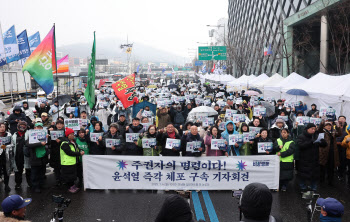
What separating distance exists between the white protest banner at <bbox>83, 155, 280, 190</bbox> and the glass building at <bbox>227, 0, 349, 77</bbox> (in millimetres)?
17848

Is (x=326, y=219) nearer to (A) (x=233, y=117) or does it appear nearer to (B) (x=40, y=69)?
(A) (x=233, y=117)

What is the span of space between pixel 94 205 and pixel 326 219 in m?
4.71

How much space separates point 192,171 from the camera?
7.19 meters

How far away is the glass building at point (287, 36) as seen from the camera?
25.0m

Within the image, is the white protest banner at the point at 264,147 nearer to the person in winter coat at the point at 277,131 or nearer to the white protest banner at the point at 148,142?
the person in winter coat at the point at 277,131

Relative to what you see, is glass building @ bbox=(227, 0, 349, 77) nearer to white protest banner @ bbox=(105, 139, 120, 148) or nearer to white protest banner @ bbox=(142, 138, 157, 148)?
white protest banner @ bbox=(142, 138, 157, 148)

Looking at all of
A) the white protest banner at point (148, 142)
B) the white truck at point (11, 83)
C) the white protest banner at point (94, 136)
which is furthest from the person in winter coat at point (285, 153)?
the white truck at point (11, 83)

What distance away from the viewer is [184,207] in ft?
8.29

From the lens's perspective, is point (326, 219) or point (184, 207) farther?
point (326, 219)

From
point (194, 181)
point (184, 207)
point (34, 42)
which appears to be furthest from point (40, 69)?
point (34, 42)

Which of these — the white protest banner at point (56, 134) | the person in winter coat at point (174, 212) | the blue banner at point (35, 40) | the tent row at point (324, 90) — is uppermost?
the blue banner at point (35, 40)

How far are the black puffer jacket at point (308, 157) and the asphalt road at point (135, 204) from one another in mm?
511

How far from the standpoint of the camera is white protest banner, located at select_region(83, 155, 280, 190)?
7.18 meters

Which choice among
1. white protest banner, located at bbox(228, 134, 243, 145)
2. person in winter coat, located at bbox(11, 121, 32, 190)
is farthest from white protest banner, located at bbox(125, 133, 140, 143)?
person in winter coat, located at bbox(11, 121, 32, 190)
